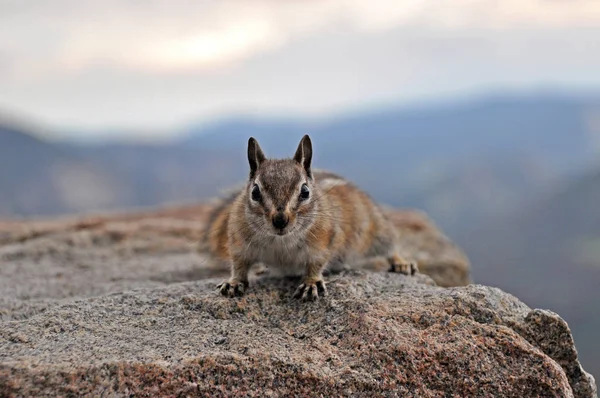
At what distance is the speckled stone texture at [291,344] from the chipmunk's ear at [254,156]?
1.12 m

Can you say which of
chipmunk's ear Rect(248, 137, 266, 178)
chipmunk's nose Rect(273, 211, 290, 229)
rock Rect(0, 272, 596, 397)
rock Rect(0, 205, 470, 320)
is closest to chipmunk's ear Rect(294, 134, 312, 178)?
chipmunk's ear Rect(248, 137, 266, 178)

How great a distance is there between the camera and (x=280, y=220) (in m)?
4.91

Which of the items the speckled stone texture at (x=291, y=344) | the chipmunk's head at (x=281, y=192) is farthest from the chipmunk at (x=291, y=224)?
the speckled stone texture at (x=291, y=344)

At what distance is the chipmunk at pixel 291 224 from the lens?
5113 mm

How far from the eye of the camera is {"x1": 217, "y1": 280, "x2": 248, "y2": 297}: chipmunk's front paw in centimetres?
528

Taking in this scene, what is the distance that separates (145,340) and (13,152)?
20382 centimetres

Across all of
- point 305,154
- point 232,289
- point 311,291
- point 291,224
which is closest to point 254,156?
point 305,154

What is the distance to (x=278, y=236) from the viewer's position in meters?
5.33

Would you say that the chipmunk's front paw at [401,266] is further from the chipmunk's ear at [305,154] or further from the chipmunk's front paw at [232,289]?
the chipmunk's front paw at [232,289]

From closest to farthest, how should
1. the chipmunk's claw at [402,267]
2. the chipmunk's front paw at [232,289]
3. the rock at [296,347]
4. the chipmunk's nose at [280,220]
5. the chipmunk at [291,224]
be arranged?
the rock at [296,347]
the chipmunk's nose at [280,220]
the chipmunk at [291,224]
the chipmunk's front paw at [232,289]
the chipmunk's claw at [402,267]

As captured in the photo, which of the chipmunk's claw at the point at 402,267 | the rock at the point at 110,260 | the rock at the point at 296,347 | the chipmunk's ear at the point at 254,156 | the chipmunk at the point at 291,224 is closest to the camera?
the rock at the point at 296,347

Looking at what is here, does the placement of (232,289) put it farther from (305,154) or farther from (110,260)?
(110,260)

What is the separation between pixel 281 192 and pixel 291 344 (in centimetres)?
128

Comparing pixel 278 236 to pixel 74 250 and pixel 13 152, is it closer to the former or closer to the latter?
pixel 74 250
